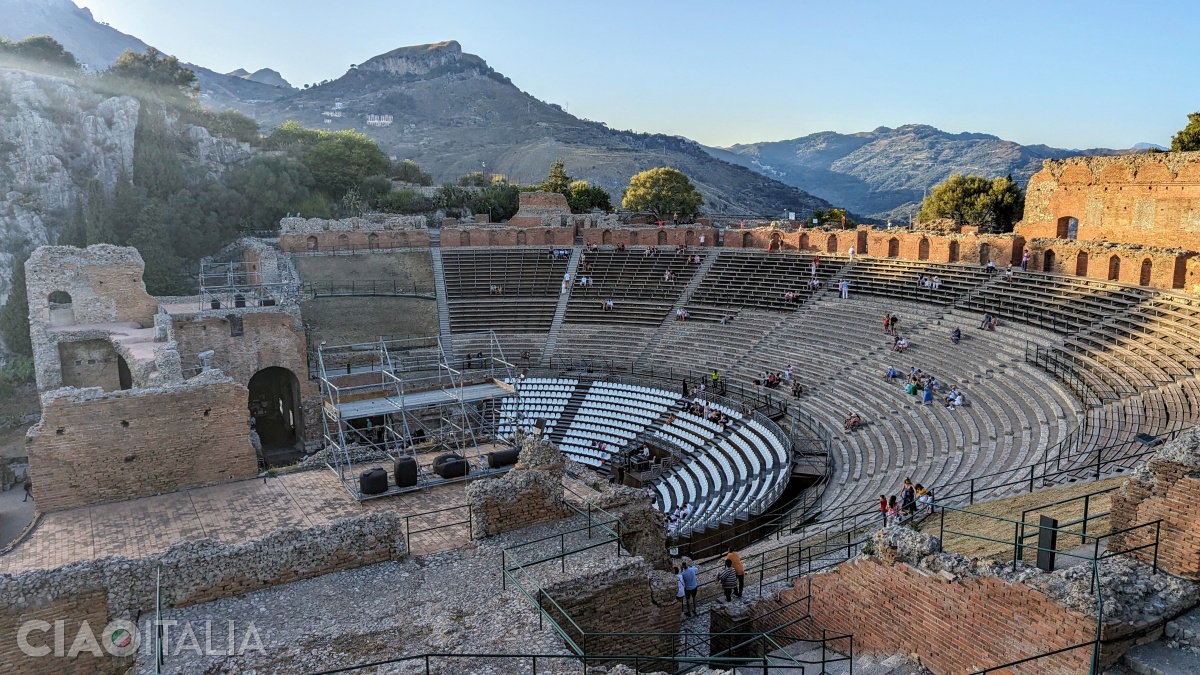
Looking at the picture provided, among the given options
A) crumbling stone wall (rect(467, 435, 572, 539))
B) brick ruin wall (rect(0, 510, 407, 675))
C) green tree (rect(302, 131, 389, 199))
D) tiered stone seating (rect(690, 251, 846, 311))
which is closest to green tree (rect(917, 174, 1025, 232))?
tiered stone seating (rect(690, 251, 846, 311))

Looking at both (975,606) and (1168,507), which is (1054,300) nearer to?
(1168,507)

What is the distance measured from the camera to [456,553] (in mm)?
11258

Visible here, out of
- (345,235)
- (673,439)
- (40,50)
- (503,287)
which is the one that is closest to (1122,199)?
(673,439)

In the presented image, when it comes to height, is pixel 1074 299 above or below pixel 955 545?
above

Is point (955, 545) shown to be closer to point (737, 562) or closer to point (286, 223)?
point (737, 562)

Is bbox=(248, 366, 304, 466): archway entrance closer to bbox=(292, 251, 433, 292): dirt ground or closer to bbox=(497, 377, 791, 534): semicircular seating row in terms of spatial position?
bbox=(497, 377, 791, 534): semicircular seating row

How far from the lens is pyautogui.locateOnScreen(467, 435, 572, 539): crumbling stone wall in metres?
11.7

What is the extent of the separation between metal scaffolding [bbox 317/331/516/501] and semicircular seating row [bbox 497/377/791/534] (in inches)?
59.1

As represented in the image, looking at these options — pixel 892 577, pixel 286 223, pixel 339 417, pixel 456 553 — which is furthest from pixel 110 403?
pixel 286 223

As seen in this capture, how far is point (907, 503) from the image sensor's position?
44.2 feet

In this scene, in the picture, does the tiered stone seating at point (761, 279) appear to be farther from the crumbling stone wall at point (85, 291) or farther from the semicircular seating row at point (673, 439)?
the crumbling stone wall at point (85, 291)

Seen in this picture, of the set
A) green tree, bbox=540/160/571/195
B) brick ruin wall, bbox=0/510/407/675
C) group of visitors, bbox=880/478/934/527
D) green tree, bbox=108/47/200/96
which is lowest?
group of visitors, bbox=880/478/934/527

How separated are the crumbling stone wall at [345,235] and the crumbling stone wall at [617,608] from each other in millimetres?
32768

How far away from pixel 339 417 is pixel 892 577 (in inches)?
566
